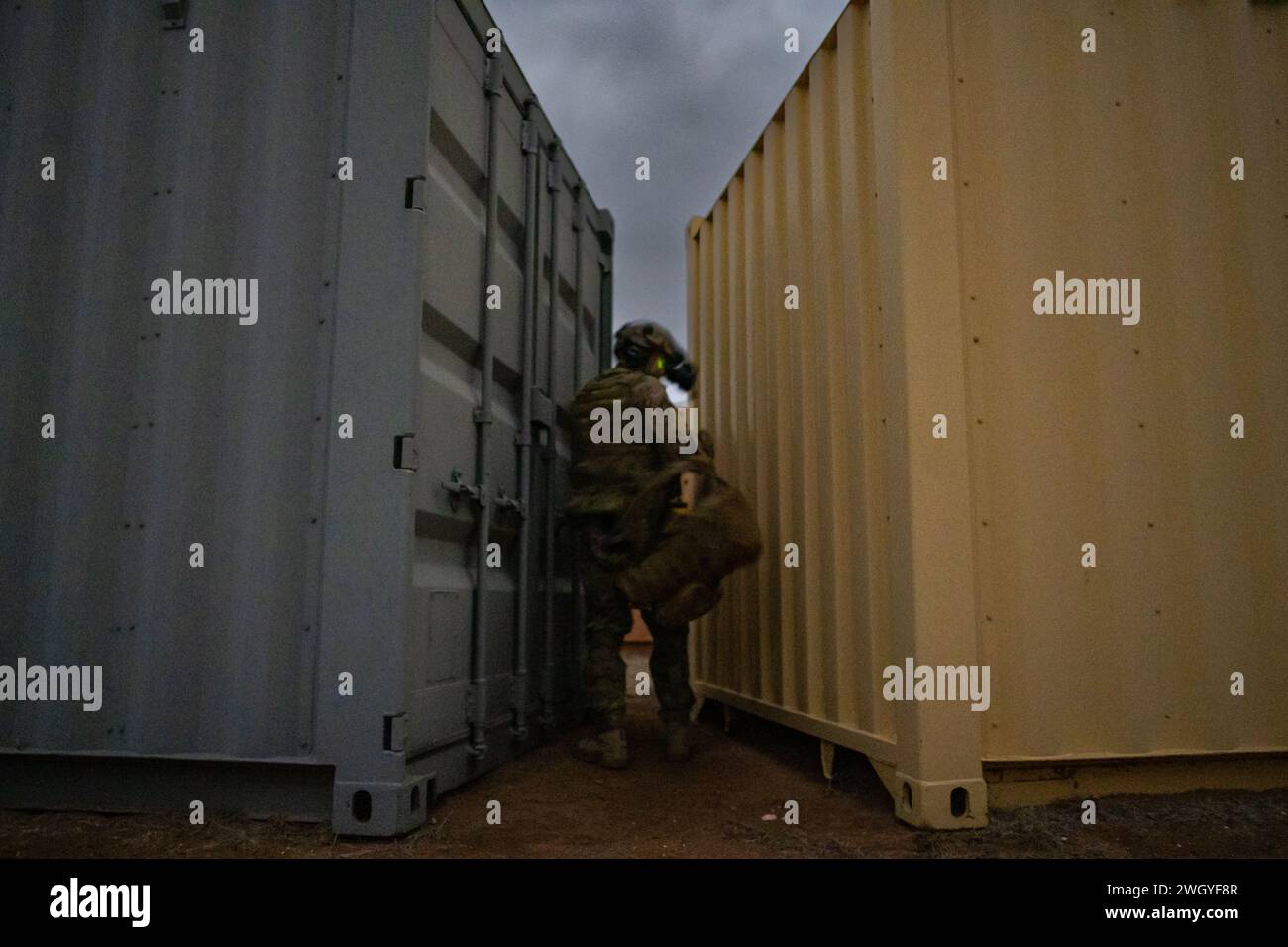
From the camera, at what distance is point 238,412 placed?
3.37 m

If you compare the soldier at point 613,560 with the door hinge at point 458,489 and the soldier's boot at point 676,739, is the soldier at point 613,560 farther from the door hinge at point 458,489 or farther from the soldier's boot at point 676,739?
the door hinge at point 458,489

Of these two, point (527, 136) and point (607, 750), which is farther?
point (527, 136)

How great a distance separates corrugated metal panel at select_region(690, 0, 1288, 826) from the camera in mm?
3461

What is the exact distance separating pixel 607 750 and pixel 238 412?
7.35 ft

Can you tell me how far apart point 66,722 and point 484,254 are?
7.79 feet

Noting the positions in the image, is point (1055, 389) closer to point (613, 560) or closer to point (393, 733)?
point (613, 560)

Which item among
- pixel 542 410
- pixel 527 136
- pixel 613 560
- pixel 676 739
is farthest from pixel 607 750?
pixel 527 136

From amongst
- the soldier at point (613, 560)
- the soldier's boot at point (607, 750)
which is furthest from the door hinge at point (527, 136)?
the soldier's boot at point (607, 750)

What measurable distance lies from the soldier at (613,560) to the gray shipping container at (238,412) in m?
0.97

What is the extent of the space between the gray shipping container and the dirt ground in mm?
130

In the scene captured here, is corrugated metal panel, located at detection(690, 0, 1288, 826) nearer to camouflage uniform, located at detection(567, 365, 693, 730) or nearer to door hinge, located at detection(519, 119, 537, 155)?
camouflage uniform, located at detection(567, 365, 693, 730)

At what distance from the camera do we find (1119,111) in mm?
3846

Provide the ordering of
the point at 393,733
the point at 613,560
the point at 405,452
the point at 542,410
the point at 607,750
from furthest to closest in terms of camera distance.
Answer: the point at 542,410 → the point at 613,560 → the point at 607,750 → the point at 405,452 → the point at 393,733
